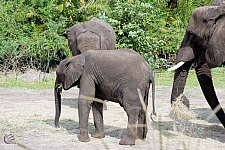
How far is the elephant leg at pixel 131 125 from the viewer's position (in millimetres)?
5746

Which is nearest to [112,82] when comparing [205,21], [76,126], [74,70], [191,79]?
[74,70]

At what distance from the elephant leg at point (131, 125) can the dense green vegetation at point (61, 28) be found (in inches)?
376

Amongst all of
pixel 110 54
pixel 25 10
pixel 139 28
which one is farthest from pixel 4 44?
pixel 110 54

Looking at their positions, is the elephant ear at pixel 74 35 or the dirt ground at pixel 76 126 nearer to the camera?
the dirt ground at pixel 76 126

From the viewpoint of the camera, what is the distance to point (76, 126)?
23.6ft

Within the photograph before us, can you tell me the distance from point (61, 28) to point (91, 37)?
7934 millimetres

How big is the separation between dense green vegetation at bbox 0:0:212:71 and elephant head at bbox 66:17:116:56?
5.74 m

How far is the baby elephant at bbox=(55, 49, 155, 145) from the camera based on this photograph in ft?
19.0

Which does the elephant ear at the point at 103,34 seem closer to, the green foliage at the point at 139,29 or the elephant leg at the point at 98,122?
the elephant leg at the point at 98,122

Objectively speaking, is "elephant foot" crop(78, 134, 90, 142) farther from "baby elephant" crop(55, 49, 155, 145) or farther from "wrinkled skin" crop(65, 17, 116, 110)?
"wrinkled skin" crop(65, 17, 116, 110)

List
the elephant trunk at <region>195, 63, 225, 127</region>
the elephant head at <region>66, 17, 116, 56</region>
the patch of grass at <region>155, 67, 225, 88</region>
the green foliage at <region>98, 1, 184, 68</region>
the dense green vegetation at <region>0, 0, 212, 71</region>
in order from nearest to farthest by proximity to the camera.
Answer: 1. the elephant trunk at <region>195, 63, 225, 127</region>
2. the elephant head at <region>66, 17, 116, 56</region>
3. the patch of grass at <region>155, 67, 225, 88</region>
4. the dense green vegetation at <region>0, 0, 212, 71</region>
5. the green foliage at <region>98, 1, 184, 68</region>

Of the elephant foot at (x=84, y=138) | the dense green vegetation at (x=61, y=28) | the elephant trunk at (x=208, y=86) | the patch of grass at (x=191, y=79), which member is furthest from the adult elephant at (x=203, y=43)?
the dense green vegetation at (x=61, y=28)

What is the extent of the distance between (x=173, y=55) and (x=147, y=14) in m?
2.56

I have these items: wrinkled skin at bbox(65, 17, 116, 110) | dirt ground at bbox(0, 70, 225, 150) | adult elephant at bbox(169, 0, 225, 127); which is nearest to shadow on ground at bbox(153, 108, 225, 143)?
dirt ground at bbox(0, 70, 225, 150)
